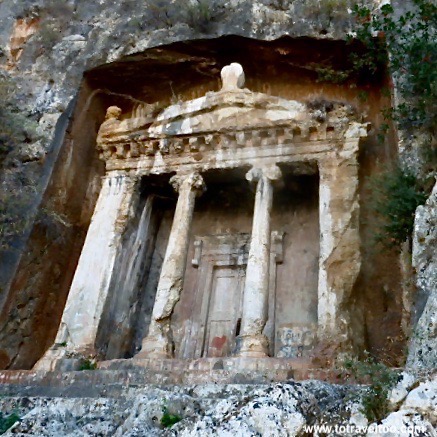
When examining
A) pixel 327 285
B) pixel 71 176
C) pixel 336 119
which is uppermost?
pixel 336 119

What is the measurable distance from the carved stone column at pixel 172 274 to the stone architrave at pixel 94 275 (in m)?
0.92

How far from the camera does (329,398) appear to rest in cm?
418

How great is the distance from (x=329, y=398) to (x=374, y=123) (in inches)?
282

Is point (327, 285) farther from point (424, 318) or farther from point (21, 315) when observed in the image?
point (21, 315)

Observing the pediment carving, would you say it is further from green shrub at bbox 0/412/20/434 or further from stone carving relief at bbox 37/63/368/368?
green shrub at bbox 0/412/20/434

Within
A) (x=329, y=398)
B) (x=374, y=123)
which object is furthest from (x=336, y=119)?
(x=329, y=398)

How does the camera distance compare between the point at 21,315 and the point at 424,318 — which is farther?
the point at 21,315

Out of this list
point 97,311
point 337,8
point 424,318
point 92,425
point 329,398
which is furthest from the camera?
point 337,8

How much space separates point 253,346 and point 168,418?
3163 mm

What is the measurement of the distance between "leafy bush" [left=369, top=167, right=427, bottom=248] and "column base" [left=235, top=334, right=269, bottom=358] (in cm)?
223

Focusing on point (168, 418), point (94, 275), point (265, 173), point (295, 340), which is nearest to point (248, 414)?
point (168, 418)

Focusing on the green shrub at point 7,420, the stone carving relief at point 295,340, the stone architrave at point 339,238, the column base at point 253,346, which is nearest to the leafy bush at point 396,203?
the stone architrave at point 339,238

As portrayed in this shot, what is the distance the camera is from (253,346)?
24.3ft

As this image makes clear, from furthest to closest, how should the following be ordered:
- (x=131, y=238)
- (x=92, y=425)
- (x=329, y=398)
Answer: (x=131, y=238)
(x=92, y=425)
(x=329, y=398)
